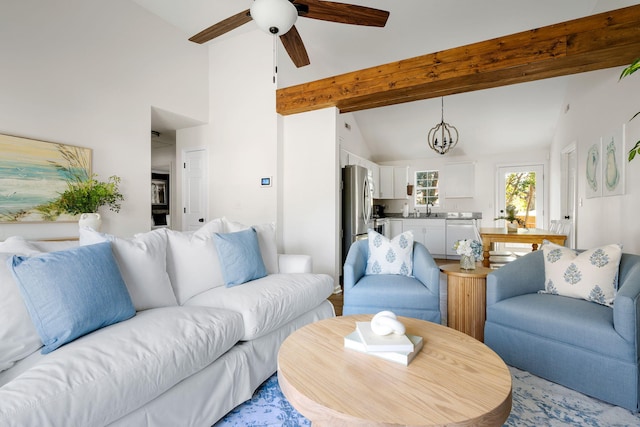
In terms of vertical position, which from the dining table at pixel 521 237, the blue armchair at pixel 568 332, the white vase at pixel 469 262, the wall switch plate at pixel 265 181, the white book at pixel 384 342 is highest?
the wall switch plate at pixel 265 181

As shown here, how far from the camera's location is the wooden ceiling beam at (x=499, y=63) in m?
2.58

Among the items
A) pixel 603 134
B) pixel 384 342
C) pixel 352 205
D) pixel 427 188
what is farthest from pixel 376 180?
pixel 384 342

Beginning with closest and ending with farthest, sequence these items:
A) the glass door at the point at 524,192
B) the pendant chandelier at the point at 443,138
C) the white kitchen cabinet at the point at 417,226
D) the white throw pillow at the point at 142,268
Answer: the white throw pillow at the point at 142,268
the pendant chandelier at the point at 443,138
the glass door at the point at 524,192
the white kitchen cabinet at the point at 417,226

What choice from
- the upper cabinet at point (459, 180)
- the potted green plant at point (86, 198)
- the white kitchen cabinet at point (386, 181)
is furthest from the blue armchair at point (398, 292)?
the upper cabinet at point (459, 180)

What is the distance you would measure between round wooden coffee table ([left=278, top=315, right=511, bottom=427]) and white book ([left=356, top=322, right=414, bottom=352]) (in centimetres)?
4

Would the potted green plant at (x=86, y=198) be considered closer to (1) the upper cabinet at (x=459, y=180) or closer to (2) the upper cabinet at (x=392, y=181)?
(2) the upper cabinet at (x=392, y=181)

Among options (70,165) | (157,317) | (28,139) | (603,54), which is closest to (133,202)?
(70,165)

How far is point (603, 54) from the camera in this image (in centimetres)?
269

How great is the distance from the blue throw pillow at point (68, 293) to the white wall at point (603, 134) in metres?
4.02

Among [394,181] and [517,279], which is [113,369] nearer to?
[517,279]

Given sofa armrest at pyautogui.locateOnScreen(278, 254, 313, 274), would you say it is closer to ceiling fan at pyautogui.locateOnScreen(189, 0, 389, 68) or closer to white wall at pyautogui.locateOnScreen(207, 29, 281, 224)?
white wall at pyautogui.locateOnScreen(207, 29, 281, 224)

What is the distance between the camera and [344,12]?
6.71 ft

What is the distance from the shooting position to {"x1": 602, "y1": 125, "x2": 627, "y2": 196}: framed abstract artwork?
3.03 m

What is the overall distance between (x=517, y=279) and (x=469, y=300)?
37 cm
